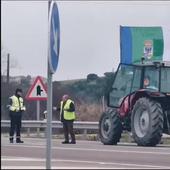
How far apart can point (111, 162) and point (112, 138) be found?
7.60m

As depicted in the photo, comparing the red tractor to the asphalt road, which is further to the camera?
the red tractor

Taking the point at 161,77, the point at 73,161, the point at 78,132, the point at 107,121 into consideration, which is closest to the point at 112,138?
the point at 107,121

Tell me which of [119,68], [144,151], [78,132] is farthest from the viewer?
[78,132]

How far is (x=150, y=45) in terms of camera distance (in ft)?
74.8

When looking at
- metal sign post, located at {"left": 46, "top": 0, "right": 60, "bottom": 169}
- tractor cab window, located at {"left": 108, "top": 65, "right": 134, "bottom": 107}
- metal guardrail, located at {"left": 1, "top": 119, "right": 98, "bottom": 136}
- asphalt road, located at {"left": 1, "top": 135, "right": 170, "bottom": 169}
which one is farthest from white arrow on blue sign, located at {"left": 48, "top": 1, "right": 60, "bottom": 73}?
metal guardrail, located at {"left": 1, "top": 119, "right": 98, "bottom": 136}

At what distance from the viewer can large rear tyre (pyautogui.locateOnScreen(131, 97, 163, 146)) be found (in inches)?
877

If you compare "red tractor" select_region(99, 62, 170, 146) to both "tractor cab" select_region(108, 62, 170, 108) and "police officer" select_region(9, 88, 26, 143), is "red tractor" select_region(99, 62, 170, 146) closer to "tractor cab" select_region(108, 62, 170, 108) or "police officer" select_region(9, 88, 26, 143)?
"tractor cab" select_region(108, 62, 170, 108)

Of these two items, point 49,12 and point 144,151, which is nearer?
point 49,12

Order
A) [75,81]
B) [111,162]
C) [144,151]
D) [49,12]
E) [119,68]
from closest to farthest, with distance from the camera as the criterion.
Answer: [49,12]
[111,162]
[144,151]
[119,68]
[75,81]

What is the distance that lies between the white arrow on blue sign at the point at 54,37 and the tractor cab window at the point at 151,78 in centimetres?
1306

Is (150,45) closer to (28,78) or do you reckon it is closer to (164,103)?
(164,103)

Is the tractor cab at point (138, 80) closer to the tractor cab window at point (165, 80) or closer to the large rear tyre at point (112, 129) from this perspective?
the tractor cab window at point (165, 80)

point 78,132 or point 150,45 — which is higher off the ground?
point 150,45

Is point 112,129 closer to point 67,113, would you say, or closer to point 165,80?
point 67,113
